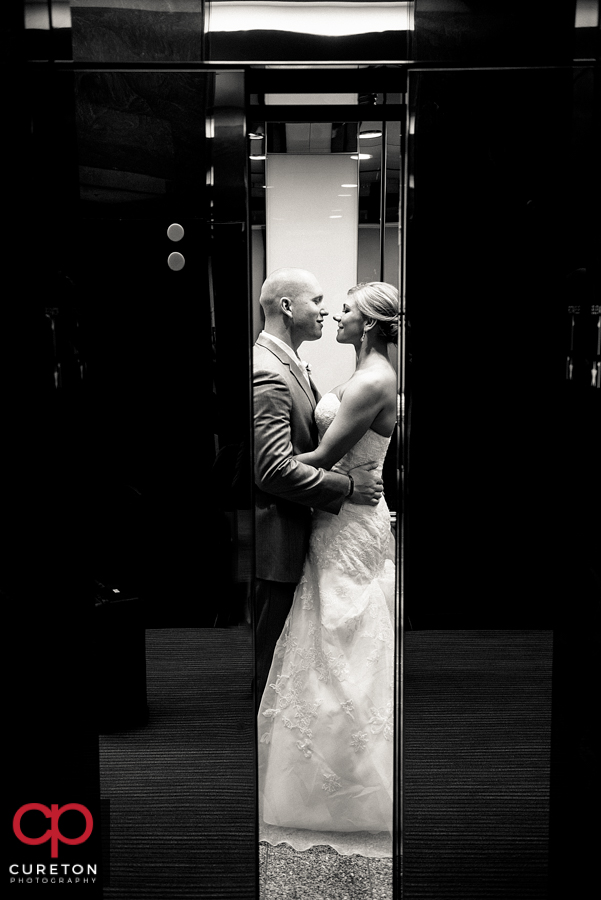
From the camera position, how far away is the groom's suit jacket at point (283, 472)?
2240mm

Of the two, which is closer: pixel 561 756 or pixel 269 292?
pixel 561 756

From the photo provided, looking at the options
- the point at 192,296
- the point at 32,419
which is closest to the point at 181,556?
the point at 32,419

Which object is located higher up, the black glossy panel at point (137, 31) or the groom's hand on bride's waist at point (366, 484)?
the black glossy panel at point (137, 31)

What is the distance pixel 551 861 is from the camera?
1.87m

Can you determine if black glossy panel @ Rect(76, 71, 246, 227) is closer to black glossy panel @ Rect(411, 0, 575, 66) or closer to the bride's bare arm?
black glossy panel @ Rect(411, 0, 575, 66)

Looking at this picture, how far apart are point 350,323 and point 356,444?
0.37 m

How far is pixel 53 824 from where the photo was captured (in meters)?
1.76

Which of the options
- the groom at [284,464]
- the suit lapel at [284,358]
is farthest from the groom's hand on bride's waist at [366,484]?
the suit lapel at [284,358]

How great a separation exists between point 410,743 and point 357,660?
55cm

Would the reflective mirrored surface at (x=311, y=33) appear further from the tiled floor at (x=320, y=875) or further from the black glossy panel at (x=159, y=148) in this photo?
the tiled floor at (x=320, y=875)

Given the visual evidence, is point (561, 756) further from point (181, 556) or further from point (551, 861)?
point (181, 556)

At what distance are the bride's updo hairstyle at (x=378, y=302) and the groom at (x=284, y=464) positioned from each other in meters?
0.12

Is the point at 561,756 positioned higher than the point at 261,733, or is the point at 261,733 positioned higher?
the point at 561,756

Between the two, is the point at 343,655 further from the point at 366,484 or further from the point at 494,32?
the point at 494,32
